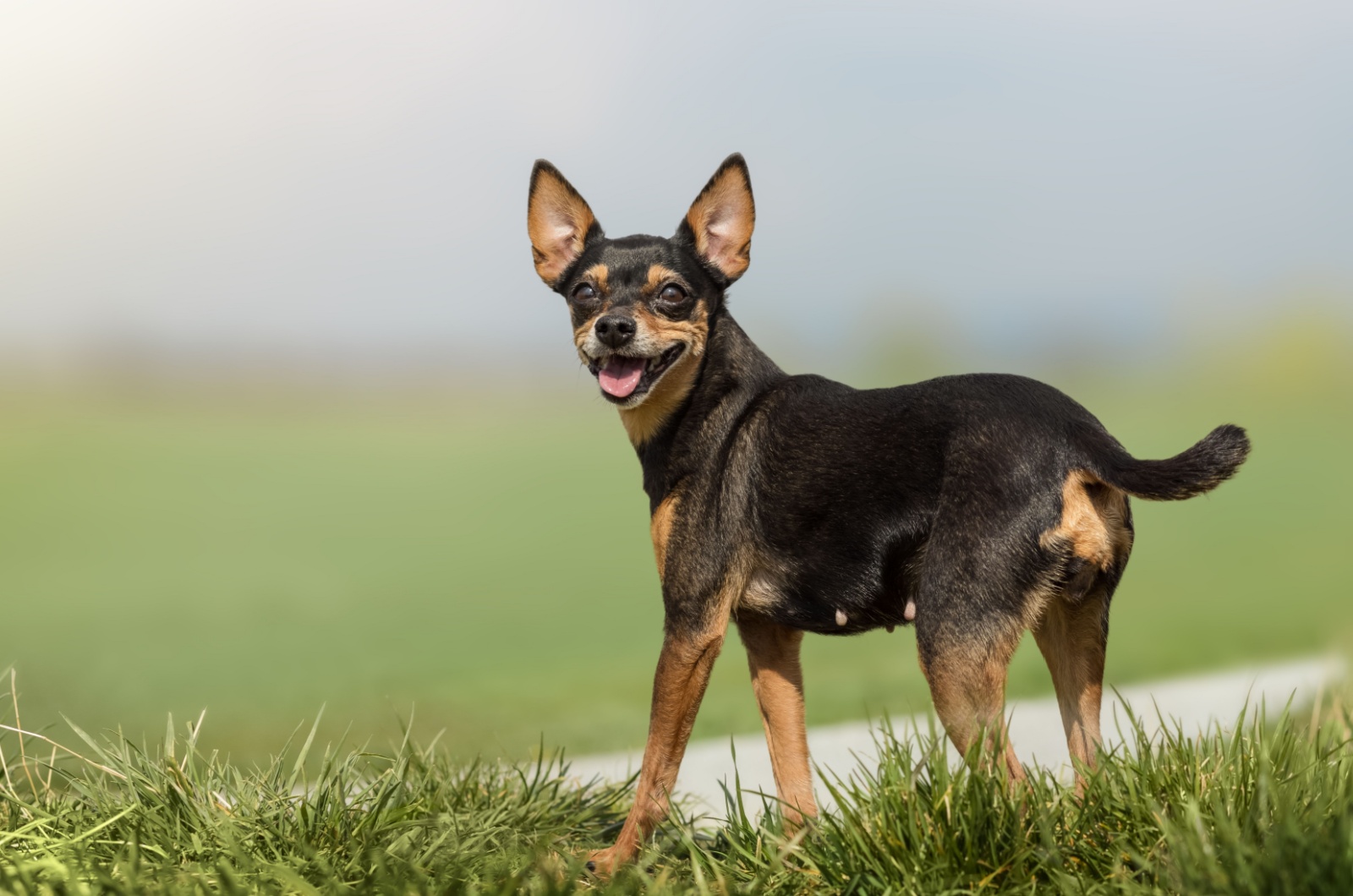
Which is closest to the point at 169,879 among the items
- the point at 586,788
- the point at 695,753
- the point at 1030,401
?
the point at 586,788

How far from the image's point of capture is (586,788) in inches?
229

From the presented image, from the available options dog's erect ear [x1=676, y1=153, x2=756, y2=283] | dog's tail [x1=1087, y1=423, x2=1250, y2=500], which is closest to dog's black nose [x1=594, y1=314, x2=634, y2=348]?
dog's erect ear [x1=676, y1=153, x2=756, y2=283]

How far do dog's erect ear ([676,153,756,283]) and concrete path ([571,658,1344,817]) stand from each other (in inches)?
108

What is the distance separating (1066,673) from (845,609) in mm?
914

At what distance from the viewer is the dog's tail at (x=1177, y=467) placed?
4.01 meters

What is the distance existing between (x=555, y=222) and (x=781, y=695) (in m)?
2.48

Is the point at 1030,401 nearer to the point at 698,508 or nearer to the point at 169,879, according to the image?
the point at 698,508

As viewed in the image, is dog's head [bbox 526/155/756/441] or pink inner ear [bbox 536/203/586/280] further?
pink inner ear [bbox 536/203/586/280]

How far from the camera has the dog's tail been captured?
13.1ft

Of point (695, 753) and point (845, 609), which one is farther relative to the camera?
point (695, 753)

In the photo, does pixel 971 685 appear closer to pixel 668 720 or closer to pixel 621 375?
pixel 668 720

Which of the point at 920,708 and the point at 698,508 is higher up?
the point at 698,508

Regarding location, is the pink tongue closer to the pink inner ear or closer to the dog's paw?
the pink inner ear

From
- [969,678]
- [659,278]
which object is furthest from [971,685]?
[659,278]
